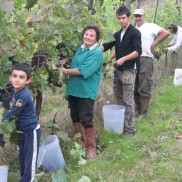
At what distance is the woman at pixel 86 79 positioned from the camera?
3965 millimetres

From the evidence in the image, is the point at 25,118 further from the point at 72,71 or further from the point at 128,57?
the point at 128,57

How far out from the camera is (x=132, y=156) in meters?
4.23

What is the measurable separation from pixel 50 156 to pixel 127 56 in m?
1.56

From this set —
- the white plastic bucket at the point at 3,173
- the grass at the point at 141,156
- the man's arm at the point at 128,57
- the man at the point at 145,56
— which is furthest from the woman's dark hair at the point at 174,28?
the white plastic bucket at the point at 3,173

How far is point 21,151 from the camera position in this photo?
341cm

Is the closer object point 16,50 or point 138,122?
point 16,50

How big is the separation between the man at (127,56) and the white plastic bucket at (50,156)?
1.29 metres

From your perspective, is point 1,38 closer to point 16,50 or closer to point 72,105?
→ point 16,50

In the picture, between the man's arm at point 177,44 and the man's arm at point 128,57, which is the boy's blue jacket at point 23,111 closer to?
the man's arm at point 128,57

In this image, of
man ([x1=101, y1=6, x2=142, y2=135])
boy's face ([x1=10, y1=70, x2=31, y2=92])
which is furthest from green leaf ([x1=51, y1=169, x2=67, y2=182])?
man ([x1=101, y1=6, x2=142, y2=135])

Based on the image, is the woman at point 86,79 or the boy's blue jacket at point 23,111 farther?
the woman at point 86,79

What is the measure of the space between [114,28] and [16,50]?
16.3ft

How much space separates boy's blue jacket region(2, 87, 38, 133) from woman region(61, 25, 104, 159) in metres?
0.76

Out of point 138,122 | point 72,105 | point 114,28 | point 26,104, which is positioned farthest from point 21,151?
point 114,28
